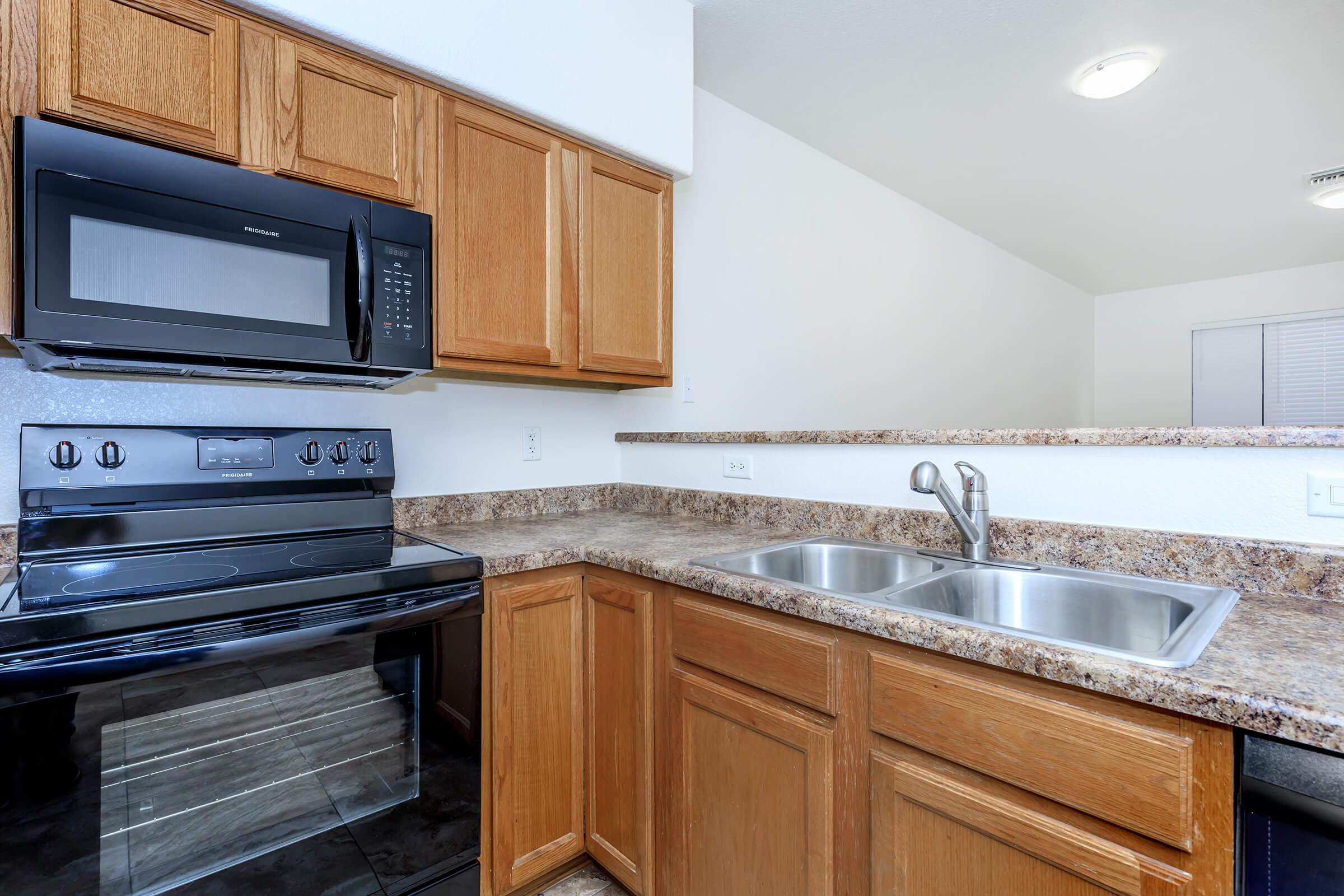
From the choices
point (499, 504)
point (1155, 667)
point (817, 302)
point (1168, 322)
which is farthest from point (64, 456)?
point (1168, 322)

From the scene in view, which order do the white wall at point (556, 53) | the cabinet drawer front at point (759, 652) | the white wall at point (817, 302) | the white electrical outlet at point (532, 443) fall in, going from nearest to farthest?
the cabinet drawer front at point (759, 652)
the white wall at point (556, 53)
the white electrical outlet at point (532, 443)
the white wall at point (817, 302)

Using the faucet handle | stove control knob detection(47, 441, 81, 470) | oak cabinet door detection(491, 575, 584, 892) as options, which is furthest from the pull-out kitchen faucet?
stove control knob detection(47, 441, 81, 470)

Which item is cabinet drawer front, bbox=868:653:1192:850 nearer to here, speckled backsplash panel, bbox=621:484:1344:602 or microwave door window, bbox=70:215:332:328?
speckled backsplash panel, bbox=621:484:1344:602

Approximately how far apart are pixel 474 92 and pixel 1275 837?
1.97 metres

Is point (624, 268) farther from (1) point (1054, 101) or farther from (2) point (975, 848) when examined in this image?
(1) point (1054, 101)

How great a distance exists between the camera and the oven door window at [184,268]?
1.09 m

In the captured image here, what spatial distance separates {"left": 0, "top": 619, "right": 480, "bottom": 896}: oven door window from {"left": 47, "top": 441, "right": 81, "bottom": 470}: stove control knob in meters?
0.64

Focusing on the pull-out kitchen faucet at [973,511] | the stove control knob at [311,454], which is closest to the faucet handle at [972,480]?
the pull-out kitchen faucet at [973,511]

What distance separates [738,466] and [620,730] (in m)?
0.86

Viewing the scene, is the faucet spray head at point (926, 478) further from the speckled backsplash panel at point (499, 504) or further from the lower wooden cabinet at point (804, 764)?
the speckled backsplash panel at point (499, 504)

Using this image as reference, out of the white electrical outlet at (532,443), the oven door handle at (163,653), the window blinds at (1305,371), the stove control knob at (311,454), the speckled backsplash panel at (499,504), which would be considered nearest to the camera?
the oven door handle at (163,653)

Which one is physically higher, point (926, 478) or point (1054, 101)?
point (1054, 101)

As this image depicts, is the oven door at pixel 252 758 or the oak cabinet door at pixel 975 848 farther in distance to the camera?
the oven door at pixel 252 758

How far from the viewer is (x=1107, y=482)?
4.18ft
